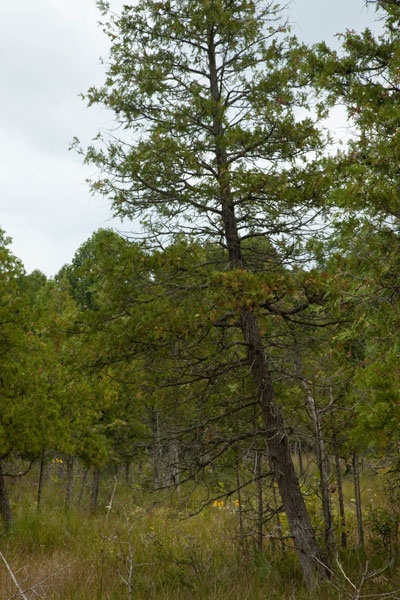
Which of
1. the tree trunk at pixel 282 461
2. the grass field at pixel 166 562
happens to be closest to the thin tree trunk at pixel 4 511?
the grass field at pixel 166 562

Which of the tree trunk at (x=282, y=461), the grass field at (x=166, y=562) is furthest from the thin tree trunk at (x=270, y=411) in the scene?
the grass field at (x=166, y=562)

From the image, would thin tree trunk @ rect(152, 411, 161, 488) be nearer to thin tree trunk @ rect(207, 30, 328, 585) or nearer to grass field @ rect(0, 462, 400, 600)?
grass field @ rect(0, 462, 400, 600)

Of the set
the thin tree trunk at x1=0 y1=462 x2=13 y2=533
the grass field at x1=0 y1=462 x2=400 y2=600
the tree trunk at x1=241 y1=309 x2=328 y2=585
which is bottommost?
the grass field at x1=0 y1=462 x2=400 y2=600

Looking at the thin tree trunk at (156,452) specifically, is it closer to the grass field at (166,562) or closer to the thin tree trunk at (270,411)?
the grass field at (166,562)

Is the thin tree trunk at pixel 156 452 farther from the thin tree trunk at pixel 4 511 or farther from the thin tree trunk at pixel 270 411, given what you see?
the thin tree trunk at pixel 4 511

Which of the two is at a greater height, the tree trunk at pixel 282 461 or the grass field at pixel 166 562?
the tree trunk at pixel 282 461

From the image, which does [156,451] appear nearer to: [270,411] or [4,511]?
[4,511]

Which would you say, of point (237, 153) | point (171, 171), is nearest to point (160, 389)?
point (171, 171)

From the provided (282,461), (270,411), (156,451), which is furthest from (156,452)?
(270,411)

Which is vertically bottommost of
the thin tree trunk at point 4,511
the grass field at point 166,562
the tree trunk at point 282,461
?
the grass field at point 166,562

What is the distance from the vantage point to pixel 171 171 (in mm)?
6773

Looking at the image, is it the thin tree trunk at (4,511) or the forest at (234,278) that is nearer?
the forest at (234,278)

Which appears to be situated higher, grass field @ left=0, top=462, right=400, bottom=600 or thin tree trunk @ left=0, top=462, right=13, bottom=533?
thin tree trunk @ left=0, top=462, right=13, bottom=533

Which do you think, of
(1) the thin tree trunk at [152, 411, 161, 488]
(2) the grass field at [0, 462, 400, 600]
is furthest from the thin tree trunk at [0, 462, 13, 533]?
(1) the thin tree trunk at [152, 411, 161, 488]
